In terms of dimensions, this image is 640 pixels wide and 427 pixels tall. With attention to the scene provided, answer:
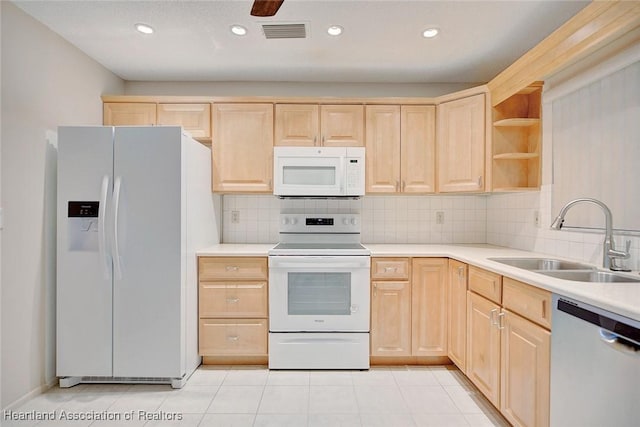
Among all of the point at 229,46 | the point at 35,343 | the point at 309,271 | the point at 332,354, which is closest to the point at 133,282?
the point at 35,343

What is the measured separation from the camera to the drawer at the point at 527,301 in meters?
1.49

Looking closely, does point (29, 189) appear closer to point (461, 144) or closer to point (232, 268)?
point (232, 268)

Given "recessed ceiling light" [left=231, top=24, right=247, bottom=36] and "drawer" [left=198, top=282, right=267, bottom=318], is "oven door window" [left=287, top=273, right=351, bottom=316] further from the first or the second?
"recessed ceiling light" [left=231, top=24, right=247, bottom=36]

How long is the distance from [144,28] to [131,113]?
0.87 metres

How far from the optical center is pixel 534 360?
156 centimetres

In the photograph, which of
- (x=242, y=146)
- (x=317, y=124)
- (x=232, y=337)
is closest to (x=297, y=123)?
(x=317, y=124)

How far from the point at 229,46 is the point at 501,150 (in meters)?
2.17

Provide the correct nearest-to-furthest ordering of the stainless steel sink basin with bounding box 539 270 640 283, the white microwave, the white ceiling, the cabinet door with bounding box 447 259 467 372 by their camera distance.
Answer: the stainless steel sink basin with bounding box 539 270 640 283, the white ceiling, the cabinet door with bounding box 447 259 467 372, the white microwave

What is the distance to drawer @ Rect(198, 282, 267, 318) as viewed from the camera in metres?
2.59

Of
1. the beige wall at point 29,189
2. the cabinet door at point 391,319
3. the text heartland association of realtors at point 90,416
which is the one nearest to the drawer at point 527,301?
the cabinet door at point 391,319

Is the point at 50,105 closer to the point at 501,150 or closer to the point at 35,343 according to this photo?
the point at 35,343

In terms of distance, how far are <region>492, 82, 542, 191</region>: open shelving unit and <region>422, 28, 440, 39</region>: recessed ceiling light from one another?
73 cm

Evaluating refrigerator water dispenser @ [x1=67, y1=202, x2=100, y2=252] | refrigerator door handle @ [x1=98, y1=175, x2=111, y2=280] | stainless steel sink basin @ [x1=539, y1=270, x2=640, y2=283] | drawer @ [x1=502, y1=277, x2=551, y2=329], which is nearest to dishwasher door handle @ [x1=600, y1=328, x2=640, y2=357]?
drawer @ [x1=502, y1=277, x2=551, y2=329]

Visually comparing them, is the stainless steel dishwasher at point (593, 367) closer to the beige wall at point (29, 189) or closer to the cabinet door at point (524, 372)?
the cabinet door at point (524, 372)
